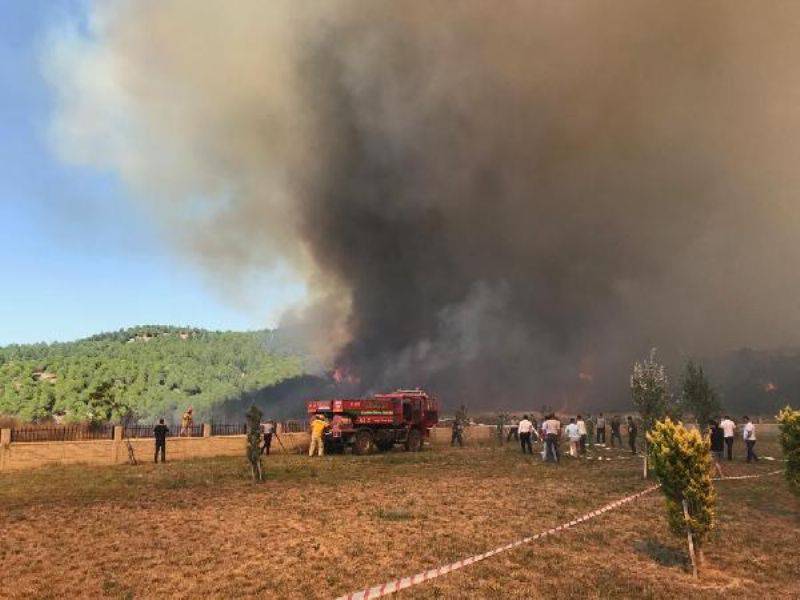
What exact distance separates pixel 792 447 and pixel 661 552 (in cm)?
437

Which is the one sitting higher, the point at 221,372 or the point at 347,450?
the point at 221,372

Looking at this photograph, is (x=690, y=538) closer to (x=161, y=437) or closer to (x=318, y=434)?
(x=318, y=434)

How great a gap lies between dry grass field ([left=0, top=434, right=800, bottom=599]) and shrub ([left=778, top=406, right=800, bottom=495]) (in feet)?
3.20

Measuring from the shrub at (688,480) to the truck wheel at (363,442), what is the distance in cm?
2001

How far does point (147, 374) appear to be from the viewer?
128m

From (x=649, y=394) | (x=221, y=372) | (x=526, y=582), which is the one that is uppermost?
(x=221, y=372)

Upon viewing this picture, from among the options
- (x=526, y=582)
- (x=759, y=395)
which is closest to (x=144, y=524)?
(x=526, y=582)

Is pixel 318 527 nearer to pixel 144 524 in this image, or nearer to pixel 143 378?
pixel 144 524

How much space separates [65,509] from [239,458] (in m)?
12.4

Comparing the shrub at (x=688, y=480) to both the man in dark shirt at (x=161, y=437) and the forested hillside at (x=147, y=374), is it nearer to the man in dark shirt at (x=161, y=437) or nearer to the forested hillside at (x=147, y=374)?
the man in dark shirt at (x=161, y=437)

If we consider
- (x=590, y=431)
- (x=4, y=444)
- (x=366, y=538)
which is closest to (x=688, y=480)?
(x=366, y=538)

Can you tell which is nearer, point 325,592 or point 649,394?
point 325,592

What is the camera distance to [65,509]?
525 inches

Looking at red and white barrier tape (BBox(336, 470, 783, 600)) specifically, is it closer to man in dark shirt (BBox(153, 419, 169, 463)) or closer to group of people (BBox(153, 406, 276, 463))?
group of people (BBox(153, 406, 276, 463))
